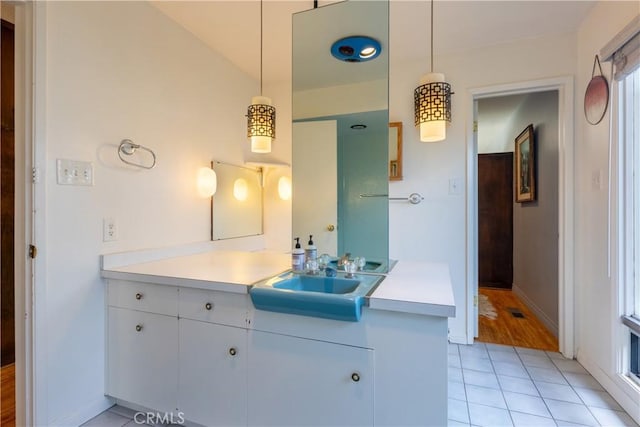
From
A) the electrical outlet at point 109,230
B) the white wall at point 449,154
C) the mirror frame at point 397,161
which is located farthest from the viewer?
the mirror frame at point 397,161

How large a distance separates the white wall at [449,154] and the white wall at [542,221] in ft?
2.07

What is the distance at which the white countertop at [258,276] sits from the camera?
1.12m

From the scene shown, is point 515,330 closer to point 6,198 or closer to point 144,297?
point 144,297

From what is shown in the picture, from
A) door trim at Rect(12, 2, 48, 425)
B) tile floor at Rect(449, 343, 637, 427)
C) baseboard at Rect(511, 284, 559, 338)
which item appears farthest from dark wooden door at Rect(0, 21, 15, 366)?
baseboard at Rect(511, 284, 559, 338)

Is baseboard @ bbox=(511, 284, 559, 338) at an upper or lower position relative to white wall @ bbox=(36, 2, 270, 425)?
lower

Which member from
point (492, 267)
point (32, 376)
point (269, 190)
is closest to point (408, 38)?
point (269, 190)

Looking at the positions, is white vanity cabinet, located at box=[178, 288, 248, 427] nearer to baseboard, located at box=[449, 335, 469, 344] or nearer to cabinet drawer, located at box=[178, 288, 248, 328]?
cabinet drawer, located at box=[178, 288, 248, 328]

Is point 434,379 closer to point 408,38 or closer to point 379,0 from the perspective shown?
point 379,0

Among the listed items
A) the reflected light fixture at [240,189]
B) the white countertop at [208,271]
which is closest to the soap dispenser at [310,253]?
the white countertop at [208,271]

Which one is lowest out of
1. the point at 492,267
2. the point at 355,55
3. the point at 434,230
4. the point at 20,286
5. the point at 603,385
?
the point at 603,385

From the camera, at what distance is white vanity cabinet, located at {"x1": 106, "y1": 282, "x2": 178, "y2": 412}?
5.11 ft

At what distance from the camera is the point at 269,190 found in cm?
320

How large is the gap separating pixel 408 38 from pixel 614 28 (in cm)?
120

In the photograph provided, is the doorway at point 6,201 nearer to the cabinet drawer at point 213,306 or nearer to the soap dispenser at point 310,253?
the cabinet drawer at point 213,306
